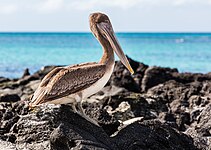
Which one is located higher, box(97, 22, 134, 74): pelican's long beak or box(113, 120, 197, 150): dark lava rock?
box(97, 22, 134, 74): pelican's long beak

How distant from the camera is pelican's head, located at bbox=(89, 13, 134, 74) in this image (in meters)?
7.24

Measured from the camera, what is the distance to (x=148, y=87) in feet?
60.7

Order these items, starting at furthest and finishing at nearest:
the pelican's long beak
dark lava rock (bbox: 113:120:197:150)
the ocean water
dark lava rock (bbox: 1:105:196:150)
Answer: the ocean water
the pelican's long beak
dark lava rock (bbox: 113:120:197:150)
dark lava rock (bbox: 1:105:196:150)

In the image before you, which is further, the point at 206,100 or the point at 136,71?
the point at 136,71

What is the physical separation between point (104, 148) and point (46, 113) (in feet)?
2.79

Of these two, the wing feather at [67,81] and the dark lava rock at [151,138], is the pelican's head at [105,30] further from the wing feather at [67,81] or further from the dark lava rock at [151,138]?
the dark lava rock at [151,138]

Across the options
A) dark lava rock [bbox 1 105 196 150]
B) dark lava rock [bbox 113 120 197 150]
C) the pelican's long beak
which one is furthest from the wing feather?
dark lava rock [bbox 113 120 197 150]

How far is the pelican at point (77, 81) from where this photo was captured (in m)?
6.77

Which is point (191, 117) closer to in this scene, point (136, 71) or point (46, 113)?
point (46, 113)

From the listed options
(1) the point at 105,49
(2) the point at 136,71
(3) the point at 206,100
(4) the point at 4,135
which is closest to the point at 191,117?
(3) the point at 206,100

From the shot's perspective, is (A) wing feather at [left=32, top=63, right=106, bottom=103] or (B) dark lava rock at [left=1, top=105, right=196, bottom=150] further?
(A) wing feather at [left=32, top=63, right=106, bottom=103]

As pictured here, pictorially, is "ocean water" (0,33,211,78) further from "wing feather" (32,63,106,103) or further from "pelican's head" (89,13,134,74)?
"wing feather" (32,63,106,103)

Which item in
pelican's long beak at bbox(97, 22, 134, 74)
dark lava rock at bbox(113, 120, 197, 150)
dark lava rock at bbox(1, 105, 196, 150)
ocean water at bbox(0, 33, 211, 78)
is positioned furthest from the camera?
ocean water at bbox(0, 33, 211, 78)

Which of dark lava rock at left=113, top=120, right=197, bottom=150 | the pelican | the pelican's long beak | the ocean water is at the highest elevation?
the pelican's long beak
